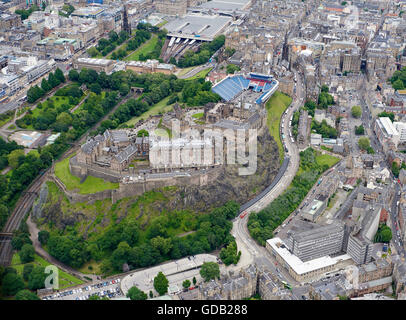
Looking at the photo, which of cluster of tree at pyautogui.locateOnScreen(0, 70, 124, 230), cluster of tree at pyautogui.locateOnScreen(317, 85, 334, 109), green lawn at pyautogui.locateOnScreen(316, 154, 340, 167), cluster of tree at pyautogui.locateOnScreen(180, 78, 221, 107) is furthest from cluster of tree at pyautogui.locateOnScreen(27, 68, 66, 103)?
green lawn at pyautogui.locateOnScreen(316, 154, 340, 167)

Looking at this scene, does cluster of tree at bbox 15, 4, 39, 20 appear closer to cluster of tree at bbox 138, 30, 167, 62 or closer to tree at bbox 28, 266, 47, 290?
cluster of tree at bbox 138, 30, 167, 62

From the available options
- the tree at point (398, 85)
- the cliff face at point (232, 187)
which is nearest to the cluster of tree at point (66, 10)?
the cliff face at point (232, 187)

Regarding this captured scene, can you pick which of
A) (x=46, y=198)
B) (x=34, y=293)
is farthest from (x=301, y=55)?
(x=34, y=293)

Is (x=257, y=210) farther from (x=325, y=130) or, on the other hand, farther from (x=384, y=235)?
(x=325, y=130)

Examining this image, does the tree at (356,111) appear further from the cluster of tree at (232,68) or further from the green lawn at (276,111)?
the cluster of tree at (232,68)

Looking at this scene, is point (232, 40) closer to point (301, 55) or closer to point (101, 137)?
point (301, 55)
